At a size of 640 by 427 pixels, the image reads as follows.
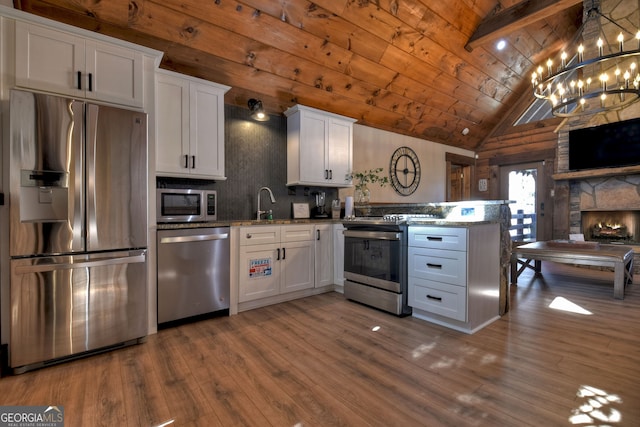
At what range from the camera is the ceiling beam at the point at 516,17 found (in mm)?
3654

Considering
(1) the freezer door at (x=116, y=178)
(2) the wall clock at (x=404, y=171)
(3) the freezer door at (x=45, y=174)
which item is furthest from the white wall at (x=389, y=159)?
(3) the freezer door at (x=45, y=174)

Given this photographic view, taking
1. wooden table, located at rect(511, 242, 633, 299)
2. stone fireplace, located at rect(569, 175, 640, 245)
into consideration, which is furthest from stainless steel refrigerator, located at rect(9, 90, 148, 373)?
stone fireplace, located at rect(569, 175, 640, 245)

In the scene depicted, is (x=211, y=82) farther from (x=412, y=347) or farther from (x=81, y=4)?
(x=412, y=347)

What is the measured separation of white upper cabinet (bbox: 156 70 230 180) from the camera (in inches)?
107

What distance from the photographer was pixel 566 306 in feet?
10.1

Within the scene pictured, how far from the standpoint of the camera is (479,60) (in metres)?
4.70

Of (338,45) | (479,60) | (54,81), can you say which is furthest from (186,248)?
(479,60)

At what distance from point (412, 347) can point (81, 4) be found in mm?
3642

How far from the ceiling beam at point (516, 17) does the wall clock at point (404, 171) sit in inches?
76.9

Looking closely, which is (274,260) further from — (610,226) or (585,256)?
(610,226)

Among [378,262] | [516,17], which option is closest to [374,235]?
[378,262]

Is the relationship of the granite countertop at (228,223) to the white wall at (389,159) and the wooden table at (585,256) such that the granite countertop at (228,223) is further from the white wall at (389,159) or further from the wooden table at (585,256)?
the wooden table at (585,256)

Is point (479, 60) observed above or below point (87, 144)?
above

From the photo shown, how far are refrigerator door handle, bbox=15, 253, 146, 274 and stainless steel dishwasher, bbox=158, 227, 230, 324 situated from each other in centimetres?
24
